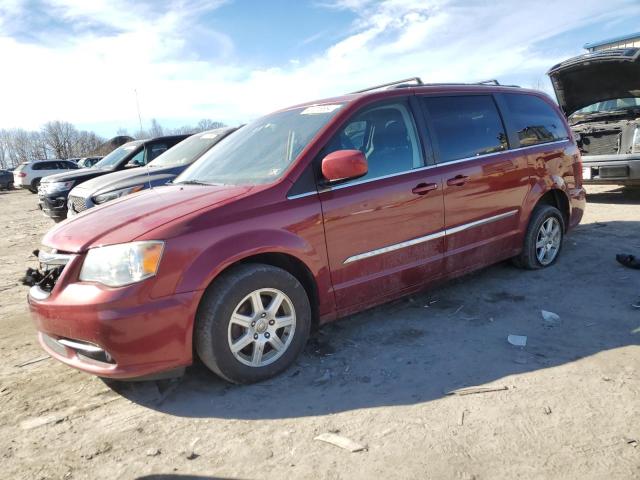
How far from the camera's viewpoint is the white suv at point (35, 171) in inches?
1043

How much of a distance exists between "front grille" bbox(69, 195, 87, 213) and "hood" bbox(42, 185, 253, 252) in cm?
413

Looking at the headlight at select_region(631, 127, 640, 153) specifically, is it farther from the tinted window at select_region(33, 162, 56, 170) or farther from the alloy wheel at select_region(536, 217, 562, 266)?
the tinted window at select_region(33, 162, 56, 170)

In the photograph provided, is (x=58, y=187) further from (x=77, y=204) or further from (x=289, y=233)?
(x=289, y=233)

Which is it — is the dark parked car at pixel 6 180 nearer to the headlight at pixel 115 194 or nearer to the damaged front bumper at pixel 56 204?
the damaged front bumper at pixel 56 204

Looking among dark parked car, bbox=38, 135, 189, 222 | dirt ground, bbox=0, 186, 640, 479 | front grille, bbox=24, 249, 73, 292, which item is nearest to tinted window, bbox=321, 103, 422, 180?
dirt ground, bbox=0, 186, 640, 479

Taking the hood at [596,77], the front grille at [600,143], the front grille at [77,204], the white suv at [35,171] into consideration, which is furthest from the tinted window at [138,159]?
the white suv at [35,171]

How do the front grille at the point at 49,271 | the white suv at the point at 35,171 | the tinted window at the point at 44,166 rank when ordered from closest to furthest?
1. the front grille at the point at 49,271
2. the white suv at the point at 35,171
3. the tinted window at the point at 44,166

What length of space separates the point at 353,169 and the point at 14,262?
6.33 metres

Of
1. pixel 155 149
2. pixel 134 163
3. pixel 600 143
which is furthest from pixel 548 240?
pixel 134 163

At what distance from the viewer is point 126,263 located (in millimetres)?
2652

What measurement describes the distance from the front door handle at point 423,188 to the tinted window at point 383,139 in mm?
161

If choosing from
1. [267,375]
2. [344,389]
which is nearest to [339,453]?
[344,389]

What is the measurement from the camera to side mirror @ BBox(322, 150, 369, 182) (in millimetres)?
3119

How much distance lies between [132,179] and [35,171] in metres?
24.0
